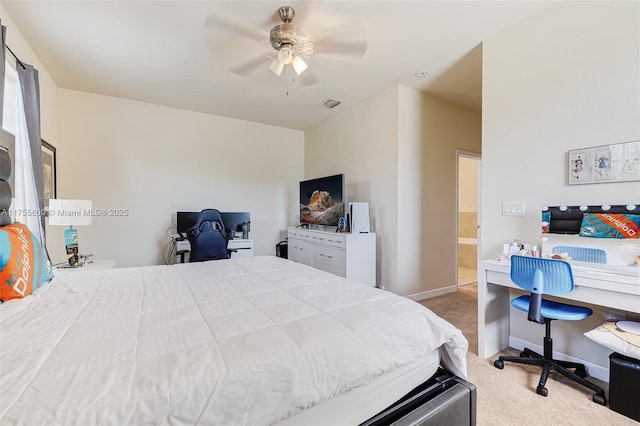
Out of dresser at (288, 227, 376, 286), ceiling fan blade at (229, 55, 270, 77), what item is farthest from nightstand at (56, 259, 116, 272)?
dresser at (288, 227, 376, 286)

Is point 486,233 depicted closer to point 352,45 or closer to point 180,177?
point 352,45

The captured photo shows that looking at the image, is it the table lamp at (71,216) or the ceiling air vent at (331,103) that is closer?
the table lamp at (71,216)

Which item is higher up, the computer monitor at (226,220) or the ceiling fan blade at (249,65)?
the ceiling fan blade at (249,65)

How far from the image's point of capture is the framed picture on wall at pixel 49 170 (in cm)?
297

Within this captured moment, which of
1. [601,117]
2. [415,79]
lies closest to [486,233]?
[601,117]

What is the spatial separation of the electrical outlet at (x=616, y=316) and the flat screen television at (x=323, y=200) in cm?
265

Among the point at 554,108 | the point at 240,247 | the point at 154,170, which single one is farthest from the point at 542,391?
the point at 154,170

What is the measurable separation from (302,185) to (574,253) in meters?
3.57

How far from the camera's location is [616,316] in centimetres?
183

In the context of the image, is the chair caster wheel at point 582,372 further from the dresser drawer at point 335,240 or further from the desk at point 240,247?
the desk at point 240,247

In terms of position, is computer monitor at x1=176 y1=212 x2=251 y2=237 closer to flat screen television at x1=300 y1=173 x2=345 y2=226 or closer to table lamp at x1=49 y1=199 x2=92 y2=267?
flat screen television at x1=300 y1=173 x2=345 y2=226

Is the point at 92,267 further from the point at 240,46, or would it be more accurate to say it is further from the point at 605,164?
the point at 605,164

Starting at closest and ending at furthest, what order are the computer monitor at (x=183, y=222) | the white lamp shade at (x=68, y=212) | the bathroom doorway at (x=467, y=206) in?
the white lamp shade at (x=68, y=212)
the computer monitor at (x=183, y=222)
the bathroom doorway at (x=467, y=206)

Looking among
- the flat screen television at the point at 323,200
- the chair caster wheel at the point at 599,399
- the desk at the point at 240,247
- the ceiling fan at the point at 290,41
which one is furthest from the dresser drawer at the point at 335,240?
the chair caster wheel at the point at 599,399
